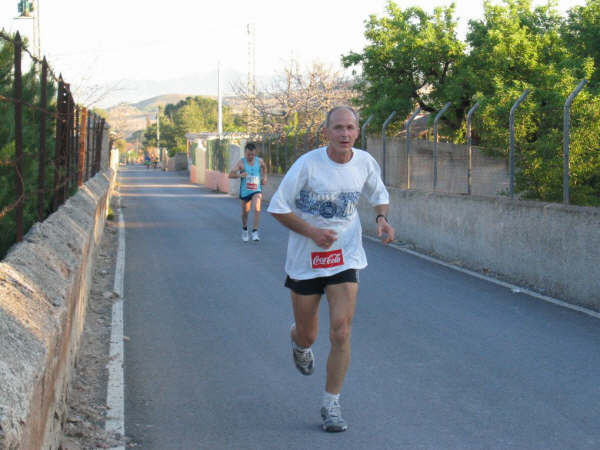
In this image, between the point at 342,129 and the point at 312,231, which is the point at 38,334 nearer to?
the point at 312,231

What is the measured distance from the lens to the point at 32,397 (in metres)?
3.34

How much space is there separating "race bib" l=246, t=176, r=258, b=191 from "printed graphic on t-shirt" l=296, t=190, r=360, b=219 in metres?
11.3

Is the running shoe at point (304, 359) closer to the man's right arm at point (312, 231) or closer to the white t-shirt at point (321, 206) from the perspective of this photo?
the white t-shirt at point (321, 206)

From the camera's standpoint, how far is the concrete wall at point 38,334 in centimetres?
316

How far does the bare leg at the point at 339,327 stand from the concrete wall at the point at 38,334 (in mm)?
1584

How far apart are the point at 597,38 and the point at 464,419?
2262cm

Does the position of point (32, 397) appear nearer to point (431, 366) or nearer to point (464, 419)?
point (464, 419)

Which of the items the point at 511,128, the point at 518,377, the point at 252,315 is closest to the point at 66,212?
the point at 252,315

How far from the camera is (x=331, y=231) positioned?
506 cm

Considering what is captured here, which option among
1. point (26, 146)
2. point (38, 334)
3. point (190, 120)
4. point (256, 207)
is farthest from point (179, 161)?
point (38, 334)

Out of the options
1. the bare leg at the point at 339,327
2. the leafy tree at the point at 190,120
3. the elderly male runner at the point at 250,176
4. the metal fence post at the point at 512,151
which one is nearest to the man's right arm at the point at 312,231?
the bare leg at the point at 339,327

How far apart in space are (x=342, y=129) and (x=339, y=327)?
1.19m

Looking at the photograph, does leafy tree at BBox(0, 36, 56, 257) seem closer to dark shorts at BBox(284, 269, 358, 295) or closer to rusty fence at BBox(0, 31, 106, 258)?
rusty fence at BBox(0, 31, 106, 258)

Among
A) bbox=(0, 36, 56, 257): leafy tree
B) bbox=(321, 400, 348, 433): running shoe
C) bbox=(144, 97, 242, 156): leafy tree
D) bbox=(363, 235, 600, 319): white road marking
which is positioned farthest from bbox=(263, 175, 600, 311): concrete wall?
bbox=(144, 97, 242, 156): leafy tree
